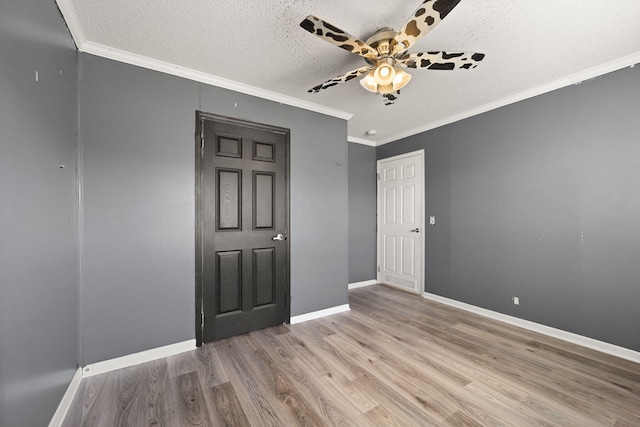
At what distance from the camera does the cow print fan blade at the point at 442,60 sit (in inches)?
66.0

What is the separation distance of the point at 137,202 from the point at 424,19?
2.45 metres

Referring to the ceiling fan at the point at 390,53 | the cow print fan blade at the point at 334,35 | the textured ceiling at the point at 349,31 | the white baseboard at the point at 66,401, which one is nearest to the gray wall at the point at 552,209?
the textured ceiling at the point at 349,31

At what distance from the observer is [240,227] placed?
262 cm

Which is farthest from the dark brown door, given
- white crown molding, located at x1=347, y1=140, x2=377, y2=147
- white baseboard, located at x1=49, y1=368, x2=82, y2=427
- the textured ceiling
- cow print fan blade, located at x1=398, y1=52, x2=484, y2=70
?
white crown molding, located at x1=347, y1=140, x2=377, y2=147

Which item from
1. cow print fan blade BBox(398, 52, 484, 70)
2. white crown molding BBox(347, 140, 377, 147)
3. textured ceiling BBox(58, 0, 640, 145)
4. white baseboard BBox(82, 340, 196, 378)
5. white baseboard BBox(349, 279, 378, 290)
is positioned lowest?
white baseboard BBox(349, 279, 378, 290)

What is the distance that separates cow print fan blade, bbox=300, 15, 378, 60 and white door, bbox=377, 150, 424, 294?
8.34 ft

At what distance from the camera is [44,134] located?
4.47 ft

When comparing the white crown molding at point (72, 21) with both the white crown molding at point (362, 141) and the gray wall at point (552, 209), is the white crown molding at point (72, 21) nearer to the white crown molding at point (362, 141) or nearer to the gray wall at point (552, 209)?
the white crown molding at point (362, 141)

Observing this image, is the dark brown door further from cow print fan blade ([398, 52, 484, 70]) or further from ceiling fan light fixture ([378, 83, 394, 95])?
cow print fan blade ([398, 52, 484, 70])

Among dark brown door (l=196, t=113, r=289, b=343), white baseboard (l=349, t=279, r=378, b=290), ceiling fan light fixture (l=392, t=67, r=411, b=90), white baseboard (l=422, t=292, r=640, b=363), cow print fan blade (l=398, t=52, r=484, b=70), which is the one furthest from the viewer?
white baseboard (l=349, t=279, r=378, b=290)

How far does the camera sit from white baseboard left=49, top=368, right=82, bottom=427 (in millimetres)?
1454

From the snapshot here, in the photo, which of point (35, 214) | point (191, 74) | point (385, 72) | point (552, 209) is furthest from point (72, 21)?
point (552, 209)

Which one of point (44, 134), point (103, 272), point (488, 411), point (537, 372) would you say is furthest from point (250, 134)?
point (537, 372)

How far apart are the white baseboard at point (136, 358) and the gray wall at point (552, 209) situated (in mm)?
3296
